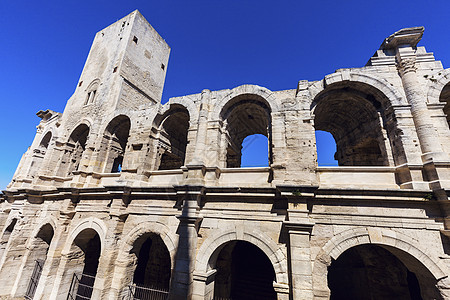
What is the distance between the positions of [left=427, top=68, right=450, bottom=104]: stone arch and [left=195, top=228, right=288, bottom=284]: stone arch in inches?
276

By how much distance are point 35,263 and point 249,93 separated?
13922 millimetres

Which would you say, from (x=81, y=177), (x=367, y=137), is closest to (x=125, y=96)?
(x=81, y=177)

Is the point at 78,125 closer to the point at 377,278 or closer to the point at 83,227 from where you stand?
the point at 83,227

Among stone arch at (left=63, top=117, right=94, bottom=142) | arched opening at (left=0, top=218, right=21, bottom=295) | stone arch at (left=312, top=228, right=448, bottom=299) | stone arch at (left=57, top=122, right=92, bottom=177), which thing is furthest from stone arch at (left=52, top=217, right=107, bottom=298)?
stone arch at (left=312, top=228, right=448, bottom=299)

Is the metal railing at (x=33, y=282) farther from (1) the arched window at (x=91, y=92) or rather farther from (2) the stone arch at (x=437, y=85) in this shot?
(2) the stone arch at (x=437, y=85)

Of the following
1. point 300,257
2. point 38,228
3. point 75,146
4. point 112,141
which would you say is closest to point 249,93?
point 300,257

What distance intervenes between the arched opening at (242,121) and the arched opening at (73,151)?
939 cm

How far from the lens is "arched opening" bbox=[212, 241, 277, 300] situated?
8227 mm

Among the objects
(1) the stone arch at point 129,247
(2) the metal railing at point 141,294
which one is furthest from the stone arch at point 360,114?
(2) the metal railing at point 141,294

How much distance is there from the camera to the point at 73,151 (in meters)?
12.3

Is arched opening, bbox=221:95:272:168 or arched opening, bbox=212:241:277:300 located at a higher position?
arched opening, bbox=221:95:272:168

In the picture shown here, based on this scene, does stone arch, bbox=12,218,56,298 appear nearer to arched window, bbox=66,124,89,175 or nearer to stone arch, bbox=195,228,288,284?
arched window, bbox=66,124,89,175

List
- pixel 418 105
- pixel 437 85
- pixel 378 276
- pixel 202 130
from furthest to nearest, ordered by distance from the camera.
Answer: pixel 202 130 → pixel 378 276 → pixel 437 85 → pixel 418 105

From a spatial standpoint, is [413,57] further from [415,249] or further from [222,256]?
[222,256]
